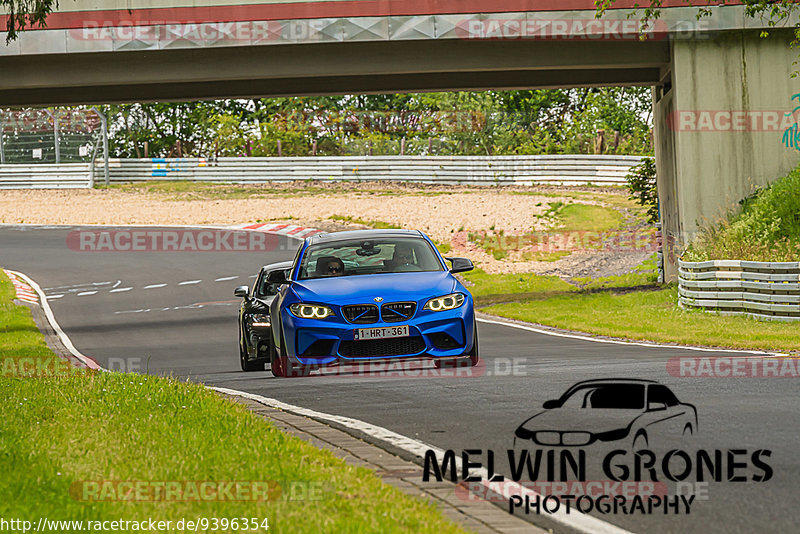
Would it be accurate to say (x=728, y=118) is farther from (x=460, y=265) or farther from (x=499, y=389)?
(x=499, y=389)

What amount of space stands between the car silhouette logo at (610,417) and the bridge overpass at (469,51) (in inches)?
645

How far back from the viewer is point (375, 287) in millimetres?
12039

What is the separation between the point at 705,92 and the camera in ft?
85.5

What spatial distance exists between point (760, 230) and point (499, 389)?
15.4 meters

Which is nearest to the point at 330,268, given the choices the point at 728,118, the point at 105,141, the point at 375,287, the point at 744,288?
the point at 375,287

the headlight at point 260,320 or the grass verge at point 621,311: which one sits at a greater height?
the headlight at point 260,320

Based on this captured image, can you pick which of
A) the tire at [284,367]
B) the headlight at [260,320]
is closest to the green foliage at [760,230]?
the headlight at [260,320]

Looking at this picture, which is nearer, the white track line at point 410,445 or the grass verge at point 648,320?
the white track line at point 410,445

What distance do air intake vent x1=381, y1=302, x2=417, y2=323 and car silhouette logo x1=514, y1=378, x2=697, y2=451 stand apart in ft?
6.90

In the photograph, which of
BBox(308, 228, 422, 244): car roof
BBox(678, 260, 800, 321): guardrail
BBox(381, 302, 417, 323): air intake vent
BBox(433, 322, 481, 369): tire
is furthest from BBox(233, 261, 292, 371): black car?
BBox(678, 260, 800, 321): guardrail

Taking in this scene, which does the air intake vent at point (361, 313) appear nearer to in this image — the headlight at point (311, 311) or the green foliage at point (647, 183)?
the headlight at point (311, 311)

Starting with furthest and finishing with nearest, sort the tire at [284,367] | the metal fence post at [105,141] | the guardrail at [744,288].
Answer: the metal fence post at [105,141] → the guardrail at [744,288] → the tire at [284,367]

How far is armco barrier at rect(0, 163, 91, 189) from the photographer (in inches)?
2485

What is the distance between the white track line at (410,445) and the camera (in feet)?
19.0
